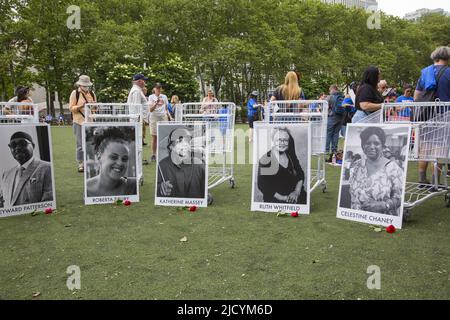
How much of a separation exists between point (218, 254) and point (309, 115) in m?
3.01

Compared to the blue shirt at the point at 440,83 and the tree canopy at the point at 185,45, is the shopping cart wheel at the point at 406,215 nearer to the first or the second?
the blue shirt at the point at 440,83

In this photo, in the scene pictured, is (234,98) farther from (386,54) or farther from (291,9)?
(386,54)

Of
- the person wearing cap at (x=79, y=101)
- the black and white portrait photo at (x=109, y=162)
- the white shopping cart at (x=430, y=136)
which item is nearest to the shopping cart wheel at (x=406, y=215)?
the white shopping cart at (x=430, y=136)

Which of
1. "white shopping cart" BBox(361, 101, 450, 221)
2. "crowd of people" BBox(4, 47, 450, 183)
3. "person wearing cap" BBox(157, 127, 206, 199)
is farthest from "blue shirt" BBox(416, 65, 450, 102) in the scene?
"person wearing cap" BBox(157, 127, 206, 199)

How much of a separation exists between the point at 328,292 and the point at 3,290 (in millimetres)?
2688

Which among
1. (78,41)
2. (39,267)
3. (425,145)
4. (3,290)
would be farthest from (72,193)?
(78,41)

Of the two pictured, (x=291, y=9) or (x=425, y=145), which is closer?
(x=425, y=145)

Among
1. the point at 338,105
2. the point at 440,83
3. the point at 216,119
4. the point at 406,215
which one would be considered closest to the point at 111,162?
the point at 216,119

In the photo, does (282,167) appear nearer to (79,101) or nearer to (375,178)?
(375,178)

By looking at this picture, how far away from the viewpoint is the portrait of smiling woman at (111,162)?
6438 mm

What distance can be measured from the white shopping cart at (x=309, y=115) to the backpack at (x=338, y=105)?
465 centimetres

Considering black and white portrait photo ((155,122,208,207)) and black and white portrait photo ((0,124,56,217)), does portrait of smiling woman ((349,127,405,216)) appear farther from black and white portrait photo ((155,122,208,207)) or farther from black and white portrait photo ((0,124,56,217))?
black and white portrait photo ((0,124,56,217))

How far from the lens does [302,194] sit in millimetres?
5848

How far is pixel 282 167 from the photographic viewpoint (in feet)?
19.3
